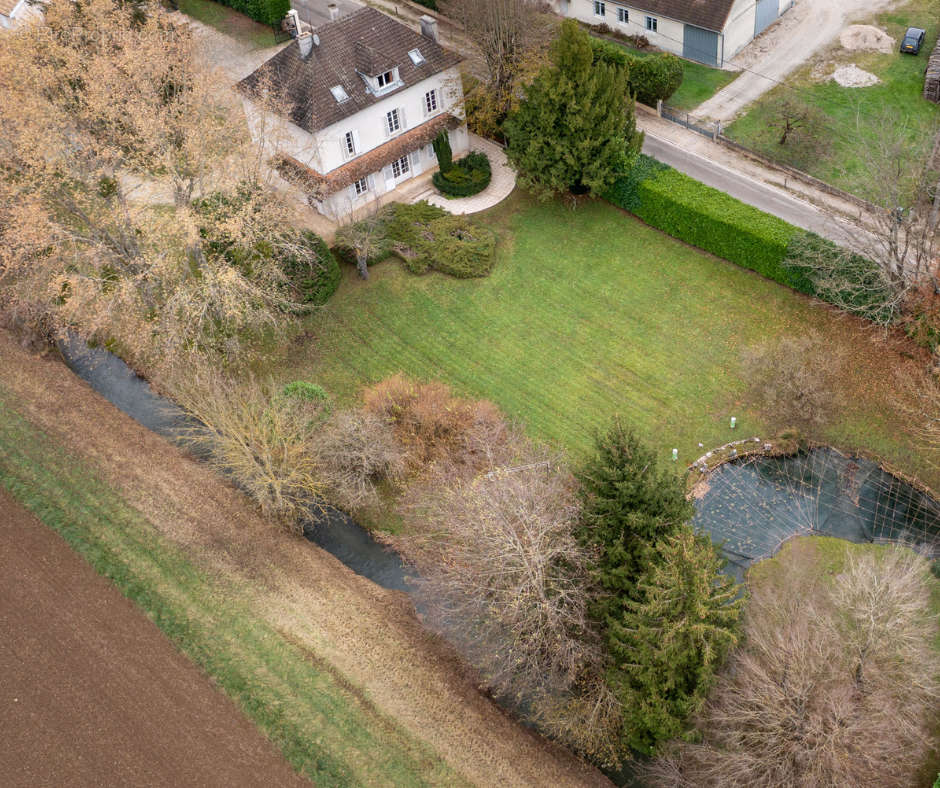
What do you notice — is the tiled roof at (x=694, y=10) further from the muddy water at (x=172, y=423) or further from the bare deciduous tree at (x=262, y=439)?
the muddy water at (x=172, y=423)

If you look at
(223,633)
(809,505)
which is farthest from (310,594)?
(809,505)

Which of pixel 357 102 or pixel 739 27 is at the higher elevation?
pixel 357 102

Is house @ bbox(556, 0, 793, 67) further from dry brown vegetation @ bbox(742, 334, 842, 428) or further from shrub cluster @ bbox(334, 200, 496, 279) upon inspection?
dry brown vegetation @ bbox(742, 334, 842, 428)

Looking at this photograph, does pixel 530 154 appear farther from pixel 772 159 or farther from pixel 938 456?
pixel 938 456

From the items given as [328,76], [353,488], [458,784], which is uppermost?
[328,76]

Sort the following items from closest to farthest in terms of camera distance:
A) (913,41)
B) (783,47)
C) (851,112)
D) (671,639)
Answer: (671,639)
(851,112)
(913,41)
(783,47)

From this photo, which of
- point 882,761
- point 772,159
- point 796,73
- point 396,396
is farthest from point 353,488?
point 796,73

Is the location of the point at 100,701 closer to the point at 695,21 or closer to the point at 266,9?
the point at 266,9
